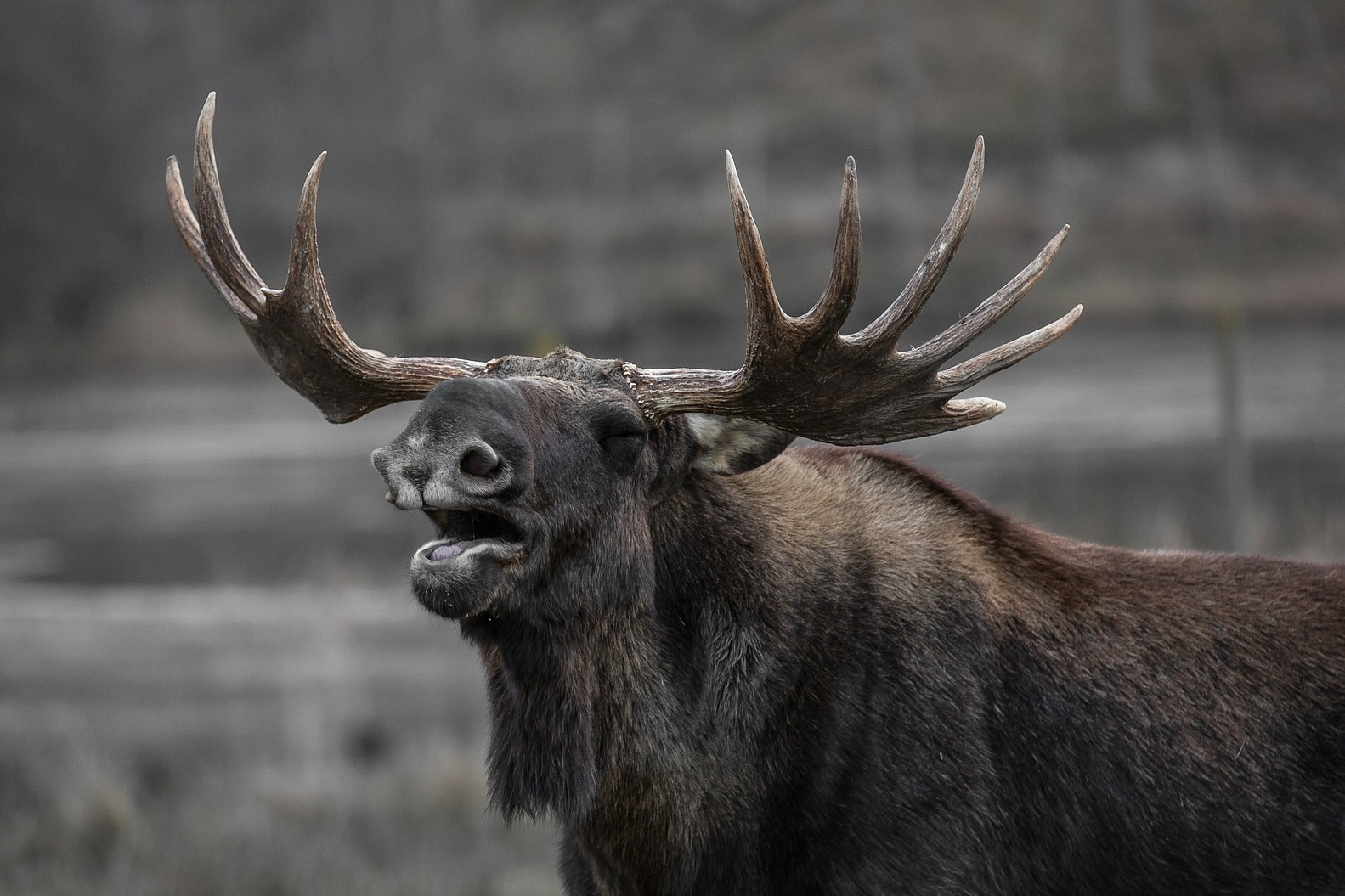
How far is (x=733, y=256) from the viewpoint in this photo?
31453 mm

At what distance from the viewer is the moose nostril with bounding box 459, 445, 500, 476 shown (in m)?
3.80

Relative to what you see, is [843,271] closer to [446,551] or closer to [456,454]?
[456,454]

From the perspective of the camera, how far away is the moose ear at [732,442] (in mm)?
4496

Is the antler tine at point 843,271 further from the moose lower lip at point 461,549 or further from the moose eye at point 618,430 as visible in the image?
the moose lower lip at point 461,549

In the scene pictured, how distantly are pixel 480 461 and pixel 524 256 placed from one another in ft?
98.7

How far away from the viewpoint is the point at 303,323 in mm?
4688

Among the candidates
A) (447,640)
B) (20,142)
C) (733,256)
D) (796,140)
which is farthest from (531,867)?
(20,142)

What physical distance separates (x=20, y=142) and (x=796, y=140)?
16.6 m

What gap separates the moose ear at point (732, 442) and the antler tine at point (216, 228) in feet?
4.85

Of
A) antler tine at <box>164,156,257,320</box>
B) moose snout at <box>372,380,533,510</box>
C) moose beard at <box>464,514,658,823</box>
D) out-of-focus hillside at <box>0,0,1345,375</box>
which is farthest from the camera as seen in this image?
out-of-focus hillside at <box>0,0,1345,375</box>

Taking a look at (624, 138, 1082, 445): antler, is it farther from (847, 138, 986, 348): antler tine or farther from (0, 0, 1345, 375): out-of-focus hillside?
(0, 0, 1345, 375): out-of-focus hillside

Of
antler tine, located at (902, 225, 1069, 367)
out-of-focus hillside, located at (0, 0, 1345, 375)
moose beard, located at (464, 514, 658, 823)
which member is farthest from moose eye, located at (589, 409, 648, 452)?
out-of-focus hillside, located at (0, 0, 1345, 375)

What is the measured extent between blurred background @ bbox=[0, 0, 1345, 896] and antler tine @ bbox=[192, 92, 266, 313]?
7.05 m

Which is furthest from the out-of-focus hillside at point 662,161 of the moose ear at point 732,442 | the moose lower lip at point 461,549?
→ the moose lower lip at point 461,549
